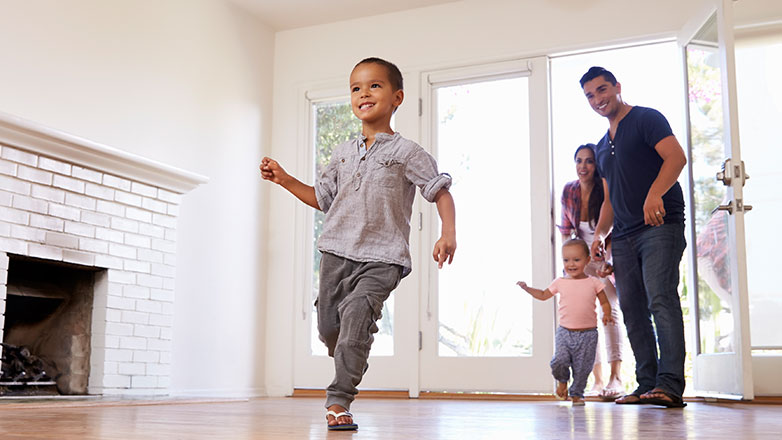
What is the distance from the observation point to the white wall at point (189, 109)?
376 centimetres

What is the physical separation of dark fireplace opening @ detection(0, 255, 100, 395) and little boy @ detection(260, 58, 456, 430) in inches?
76.3

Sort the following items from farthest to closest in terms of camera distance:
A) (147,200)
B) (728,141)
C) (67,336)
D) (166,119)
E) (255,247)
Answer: (255,247) < (166,119) < (147,200) < (67,336) < (728,141)

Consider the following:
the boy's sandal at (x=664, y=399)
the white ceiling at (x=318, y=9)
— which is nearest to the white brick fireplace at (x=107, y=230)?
the white ceiling at (x=318, y=9)

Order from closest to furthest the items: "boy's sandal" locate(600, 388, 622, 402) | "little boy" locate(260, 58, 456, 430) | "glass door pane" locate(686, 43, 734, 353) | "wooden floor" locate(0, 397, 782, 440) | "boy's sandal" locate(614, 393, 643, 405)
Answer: "wooden floor" locate(0, 397, 782, 440)
"little boy" locate(260, 58, 456, 430)
"boy's sandal" locate(614, 393, 643, 405)
"glass door pane" locate(686, 43, 734, 353)
"boy's sandal" locate(600, 388, 622, 402)

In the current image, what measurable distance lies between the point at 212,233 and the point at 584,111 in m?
3.26

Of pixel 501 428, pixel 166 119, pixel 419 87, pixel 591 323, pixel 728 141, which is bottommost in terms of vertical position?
pixel 501 428

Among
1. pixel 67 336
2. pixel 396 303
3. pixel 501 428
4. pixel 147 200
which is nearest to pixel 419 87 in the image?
pixel 396 303

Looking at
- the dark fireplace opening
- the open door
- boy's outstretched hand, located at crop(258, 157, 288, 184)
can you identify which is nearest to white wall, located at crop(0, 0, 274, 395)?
the dark fireplace opening

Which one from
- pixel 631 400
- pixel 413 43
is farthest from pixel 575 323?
pixel 413 43

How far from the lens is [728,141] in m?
→ 3.66

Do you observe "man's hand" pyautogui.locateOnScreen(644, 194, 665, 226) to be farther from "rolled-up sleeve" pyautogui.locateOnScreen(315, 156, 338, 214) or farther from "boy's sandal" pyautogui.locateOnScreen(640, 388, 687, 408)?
"rolled-up sleeve" pyautogui.locateOnScreen(315, 156, 338, 214)

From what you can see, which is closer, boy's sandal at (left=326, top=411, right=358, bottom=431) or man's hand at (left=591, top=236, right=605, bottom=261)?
boy's sandal at (left=326, top=411, right=358, bottom=431)

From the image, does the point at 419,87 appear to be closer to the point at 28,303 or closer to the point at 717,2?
the point at 717,2

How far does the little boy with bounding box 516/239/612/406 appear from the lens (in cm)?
374
